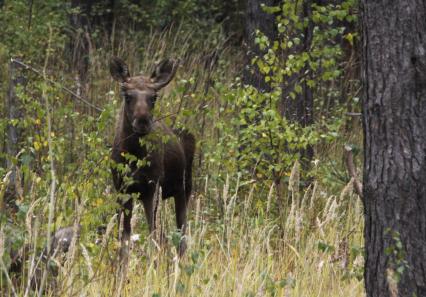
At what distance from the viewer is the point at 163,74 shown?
8500 mm

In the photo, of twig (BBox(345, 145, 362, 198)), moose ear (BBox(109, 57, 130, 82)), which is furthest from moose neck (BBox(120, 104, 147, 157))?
twig (BBox(345, 145, 362, 198))

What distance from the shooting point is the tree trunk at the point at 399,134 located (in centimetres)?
446

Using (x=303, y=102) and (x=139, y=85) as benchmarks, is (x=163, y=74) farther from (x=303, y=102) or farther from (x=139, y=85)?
(x=303, y=102)

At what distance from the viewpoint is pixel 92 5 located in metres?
20.7

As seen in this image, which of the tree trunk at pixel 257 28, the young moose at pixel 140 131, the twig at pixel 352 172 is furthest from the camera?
the tree trunk at pixel 257 28

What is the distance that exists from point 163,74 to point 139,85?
0.22 metres

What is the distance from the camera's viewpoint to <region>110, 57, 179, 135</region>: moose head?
8.26 meters

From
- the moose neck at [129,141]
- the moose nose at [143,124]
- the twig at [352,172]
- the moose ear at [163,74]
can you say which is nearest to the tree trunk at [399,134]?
the twig at [352,172]

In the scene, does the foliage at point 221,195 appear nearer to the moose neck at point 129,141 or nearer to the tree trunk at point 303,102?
the tree trunk at point 303,102

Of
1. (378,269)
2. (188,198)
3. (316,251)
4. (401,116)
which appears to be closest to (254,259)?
(316,251)

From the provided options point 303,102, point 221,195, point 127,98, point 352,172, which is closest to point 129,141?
point 127,98

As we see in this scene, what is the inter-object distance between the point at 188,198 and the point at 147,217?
936 mm

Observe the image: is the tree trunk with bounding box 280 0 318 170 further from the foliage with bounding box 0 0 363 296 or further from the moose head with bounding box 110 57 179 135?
the moose head with bounding box 110 57 179 135

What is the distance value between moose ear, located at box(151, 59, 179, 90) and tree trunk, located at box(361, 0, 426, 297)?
3903 mm
